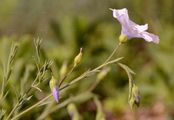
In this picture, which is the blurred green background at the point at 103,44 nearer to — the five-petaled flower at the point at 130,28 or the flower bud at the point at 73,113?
the flower bud at the point at 73,113

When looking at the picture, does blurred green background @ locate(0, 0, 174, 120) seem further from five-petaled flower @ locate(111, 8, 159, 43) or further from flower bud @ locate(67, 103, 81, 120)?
five-petaled flower @ locate(111, 8, 159, 43)

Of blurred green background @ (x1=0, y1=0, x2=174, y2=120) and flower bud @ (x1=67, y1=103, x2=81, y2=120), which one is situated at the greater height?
flower bud @ (x1=67, y1=103, x2=81, y2=120)

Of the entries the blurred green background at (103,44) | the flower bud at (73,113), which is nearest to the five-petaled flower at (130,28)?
the flower bud at (73,113)

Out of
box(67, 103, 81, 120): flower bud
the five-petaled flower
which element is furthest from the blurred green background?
the five-petaled flower

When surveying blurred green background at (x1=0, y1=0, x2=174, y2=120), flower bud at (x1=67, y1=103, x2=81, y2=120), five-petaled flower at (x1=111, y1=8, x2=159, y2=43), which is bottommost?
blurred green background at (x1=0, y1=0, x2=174, y2=120)

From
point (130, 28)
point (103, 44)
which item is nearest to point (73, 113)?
point (130, 28)
